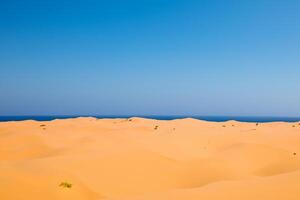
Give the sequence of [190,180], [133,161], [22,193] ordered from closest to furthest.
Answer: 1. [22,193]
2. [190,180]
3. [133,161]

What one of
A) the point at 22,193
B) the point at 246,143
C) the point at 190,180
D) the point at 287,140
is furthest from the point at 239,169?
the point at 22,193

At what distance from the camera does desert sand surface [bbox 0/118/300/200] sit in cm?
723

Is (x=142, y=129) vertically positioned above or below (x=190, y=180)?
above

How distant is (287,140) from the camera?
54.1 feet

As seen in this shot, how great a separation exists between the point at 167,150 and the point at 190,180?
3.33 metres

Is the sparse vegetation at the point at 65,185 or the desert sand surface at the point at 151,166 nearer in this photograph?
the desert sand surface at the point at 151,166

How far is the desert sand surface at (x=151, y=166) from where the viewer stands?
723cm

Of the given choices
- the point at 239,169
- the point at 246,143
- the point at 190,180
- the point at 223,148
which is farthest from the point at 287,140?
the point at 190,180

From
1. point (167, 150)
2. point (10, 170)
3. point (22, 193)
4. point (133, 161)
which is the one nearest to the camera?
point (22, 193)

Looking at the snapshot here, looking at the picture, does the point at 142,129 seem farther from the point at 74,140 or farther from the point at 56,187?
the point at 56,187

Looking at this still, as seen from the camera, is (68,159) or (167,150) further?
(167,150)

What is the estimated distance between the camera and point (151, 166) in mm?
11383

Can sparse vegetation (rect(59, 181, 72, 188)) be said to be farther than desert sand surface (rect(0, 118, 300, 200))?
Yes

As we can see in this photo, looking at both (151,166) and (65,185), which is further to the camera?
(151,166)
